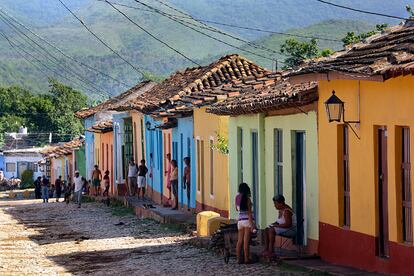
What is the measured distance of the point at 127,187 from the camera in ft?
146

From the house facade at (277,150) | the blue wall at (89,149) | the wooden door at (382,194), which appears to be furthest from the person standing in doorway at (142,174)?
the wooden door at (382,194)

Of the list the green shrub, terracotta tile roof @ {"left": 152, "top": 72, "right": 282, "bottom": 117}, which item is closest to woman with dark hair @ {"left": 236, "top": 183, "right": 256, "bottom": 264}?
terracotta tile roof @ {"left": 152, "top": 72, "right": 282, "bottom": 117}

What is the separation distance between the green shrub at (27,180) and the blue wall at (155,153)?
3939 cm

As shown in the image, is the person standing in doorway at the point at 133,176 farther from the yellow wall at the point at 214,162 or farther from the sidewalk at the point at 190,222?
the yellow wall at the point at 214,162

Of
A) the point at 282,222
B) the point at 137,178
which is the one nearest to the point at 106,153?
the point at 137,178

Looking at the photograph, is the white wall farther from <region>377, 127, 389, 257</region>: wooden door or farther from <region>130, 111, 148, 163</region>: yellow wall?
<region>377, 127, 389, 257</region>: wooden door

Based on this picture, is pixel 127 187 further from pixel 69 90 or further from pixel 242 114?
pixel 69 90

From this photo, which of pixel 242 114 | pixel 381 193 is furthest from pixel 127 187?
pixel 381 193

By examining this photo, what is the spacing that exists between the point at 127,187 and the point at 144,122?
490cm

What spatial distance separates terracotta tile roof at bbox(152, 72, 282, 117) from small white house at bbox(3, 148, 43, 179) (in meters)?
50.4

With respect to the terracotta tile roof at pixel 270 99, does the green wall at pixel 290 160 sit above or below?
below

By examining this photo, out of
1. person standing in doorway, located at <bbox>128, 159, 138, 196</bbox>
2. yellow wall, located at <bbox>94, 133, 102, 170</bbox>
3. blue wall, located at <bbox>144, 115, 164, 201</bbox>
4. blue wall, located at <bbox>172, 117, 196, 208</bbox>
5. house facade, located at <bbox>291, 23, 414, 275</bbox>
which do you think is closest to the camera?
house facade, located at <bbox>291, 23, 414, 275</bbox>

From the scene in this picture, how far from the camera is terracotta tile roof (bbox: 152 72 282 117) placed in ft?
87.8

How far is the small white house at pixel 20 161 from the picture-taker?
276 ft
